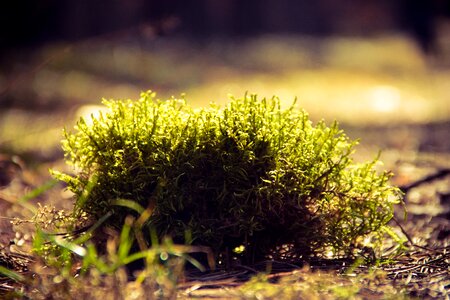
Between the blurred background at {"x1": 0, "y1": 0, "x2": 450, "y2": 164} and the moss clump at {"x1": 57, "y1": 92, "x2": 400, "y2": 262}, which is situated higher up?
the blurred background at {"x1": 0, "y1": 0, "x2": 450, "y2": 164}

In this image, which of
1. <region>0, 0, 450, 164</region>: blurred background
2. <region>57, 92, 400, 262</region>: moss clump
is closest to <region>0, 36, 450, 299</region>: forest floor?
<region>0, 0, 450, 164</region>: blurred background

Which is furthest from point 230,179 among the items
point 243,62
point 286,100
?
point 243,62

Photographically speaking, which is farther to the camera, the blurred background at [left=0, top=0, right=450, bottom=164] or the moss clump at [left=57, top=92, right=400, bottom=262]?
the blurred background at [left=0, top=0, right=450, bottom=164]

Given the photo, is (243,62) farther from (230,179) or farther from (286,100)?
(230,179)

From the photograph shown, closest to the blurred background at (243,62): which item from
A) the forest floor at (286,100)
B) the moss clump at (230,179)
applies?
the forest floor at (286,100)

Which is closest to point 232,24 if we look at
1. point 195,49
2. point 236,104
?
point 195,49

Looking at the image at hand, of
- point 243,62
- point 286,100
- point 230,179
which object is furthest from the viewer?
point 243,62

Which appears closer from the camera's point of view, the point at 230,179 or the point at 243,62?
the point at 230,179

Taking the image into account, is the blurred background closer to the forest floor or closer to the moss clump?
the forest floor
